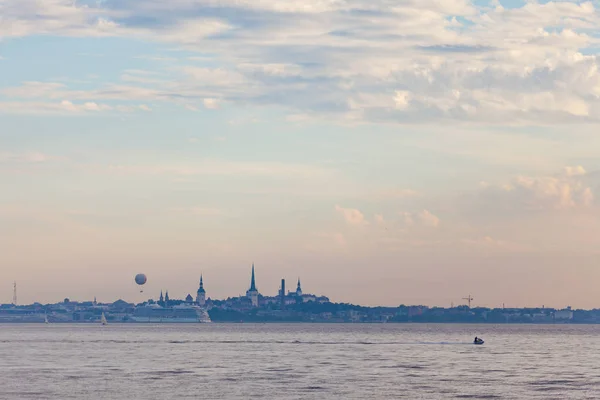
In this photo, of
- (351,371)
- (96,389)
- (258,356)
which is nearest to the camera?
(96,389)

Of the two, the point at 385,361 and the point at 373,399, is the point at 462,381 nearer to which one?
the point at 373,399

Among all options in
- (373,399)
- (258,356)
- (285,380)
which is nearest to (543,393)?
(373,399)

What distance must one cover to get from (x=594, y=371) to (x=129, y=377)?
57.6 m

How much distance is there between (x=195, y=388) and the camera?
9644cm

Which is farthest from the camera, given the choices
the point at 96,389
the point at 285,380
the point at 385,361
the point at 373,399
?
the point at 385,361

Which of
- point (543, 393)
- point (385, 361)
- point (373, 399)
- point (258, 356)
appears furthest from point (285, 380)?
point (258, 356)

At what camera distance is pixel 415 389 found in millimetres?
97312

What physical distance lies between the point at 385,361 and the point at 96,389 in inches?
2296

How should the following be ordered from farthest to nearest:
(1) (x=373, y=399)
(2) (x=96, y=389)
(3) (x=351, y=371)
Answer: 1. (3) (x=351, y=371)
2. (2) (x=96, y=389)
3. (1) (x=373, y=399)

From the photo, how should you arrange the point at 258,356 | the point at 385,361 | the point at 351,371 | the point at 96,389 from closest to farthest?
the point at 96,389
the point at 351,371
the point at 385,361
the point at 258,356

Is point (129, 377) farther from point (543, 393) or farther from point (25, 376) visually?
point (543, 393)

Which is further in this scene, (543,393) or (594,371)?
(594,371)

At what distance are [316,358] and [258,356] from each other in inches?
409

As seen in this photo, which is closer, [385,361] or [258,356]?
[385,361]
